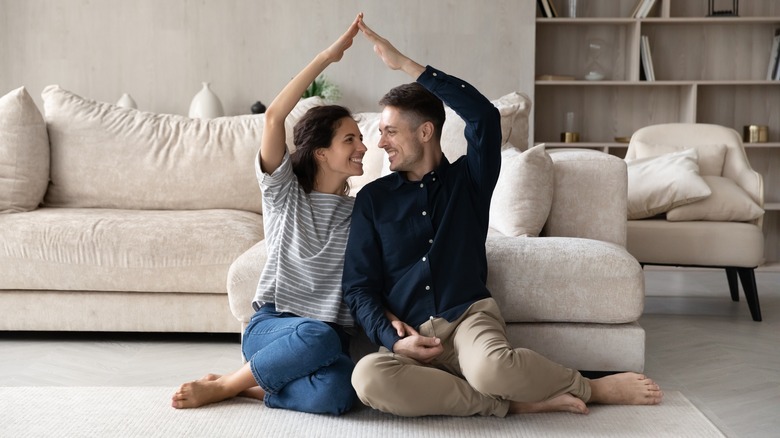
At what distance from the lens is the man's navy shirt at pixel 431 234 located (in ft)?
7.54

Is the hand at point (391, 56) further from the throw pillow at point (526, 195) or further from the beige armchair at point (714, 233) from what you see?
the beige armchair at point (714, 233)

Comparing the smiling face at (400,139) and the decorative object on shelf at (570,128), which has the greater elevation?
the smiling face at (400,139)

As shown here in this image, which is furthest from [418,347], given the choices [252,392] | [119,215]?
[119,215]

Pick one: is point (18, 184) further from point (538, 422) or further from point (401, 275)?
point (538, 422)

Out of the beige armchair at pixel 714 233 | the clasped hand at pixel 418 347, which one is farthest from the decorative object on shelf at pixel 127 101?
the clasped hand at pixel 418 347

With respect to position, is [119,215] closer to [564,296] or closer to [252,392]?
[252,392]

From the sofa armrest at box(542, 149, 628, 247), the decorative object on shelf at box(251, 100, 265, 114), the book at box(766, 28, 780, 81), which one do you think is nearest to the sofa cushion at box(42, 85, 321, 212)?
the sofa armrest at box(542, 149, 628, 247)

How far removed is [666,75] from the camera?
5746 mm

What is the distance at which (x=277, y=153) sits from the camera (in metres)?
2.36

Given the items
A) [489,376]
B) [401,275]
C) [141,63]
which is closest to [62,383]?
[401,275]

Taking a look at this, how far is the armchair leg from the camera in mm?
3693

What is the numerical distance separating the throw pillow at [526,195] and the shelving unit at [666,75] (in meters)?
2.83

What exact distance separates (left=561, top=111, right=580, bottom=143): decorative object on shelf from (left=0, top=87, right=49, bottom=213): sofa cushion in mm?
3187

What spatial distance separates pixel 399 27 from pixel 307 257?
3.44 metres
